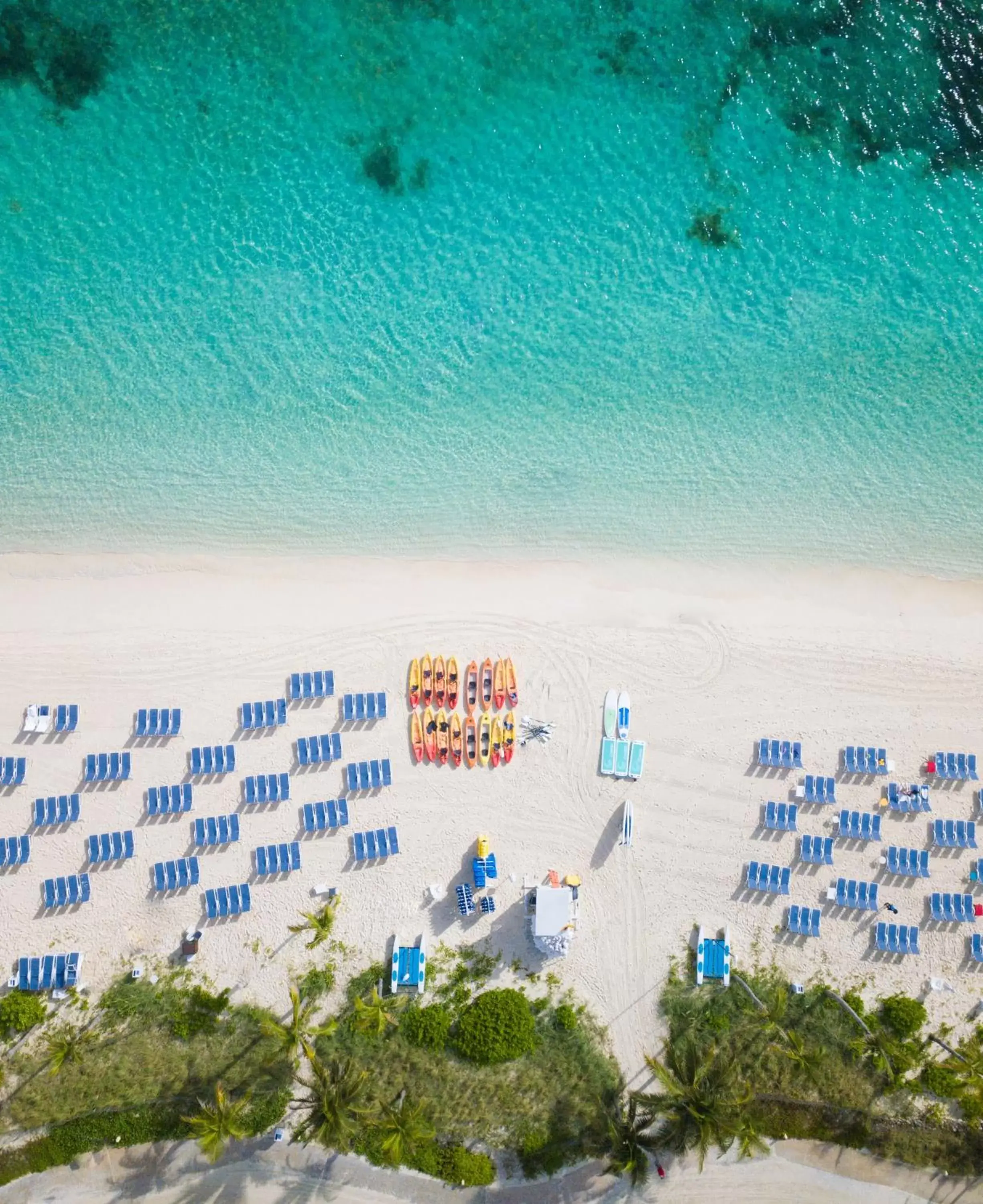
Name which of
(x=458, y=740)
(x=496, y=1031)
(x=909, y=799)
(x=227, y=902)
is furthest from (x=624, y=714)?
(x=227, y=902)

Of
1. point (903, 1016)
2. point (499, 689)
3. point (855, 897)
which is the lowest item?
point (903, 1016)

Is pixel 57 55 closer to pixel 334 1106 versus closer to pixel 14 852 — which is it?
pixel 14 852

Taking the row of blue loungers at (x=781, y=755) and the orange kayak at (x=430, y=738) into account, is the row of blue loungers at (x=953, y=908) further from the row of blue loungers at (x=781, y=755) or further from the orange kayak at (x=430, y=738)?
the orange kayak at (x=430, y=738)

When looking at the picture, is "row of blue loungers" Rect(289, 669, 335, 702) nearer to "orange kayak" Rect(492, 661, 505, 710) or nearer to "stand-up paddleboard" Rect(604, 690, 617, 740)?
"orange kayak" Rect(492, 661, 505, 710)

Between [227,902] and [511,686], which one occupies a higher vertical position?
[511,686]

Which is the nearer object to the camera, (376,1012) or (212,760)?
(376,1012)

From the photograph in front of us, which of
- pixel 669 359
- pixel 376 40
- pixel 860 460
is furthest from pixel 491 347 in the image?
pixel 860 460

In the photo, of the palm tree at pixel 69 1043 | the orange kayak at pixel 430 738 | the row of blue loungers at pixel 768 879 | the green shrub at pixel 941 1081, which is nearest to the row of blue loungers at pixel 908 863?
the row of blue loungers at pixel 768 879
